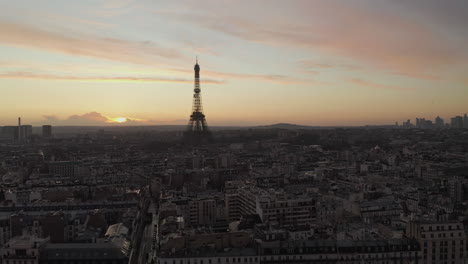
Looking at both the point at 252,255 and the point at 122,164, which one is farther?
the point at 122,164

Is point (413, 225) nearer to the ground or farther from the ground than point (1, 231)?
farther from the ground

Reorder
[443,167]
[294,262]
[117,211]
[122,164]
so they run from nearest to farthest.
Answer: [294,262] < [117,211] < [443,167] < [122,164]

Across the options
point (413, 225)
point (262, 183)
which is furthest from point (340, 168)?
point (413, 225)

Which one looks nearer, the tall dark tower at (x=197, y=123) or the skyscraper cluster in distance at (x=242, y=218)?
the skyscraper cluster in distance at (x=242, y=218)

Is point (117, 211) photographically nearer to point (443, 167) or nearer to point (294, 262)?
point (294, 262)

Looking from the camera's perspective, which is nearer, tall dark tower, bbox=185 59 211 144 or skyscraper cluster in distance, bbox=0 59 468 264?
skyscraper cluster in distance, bbox=0 59 468 264

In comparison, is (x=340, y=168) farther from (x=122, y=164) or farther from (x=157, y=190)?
(x=122, y=164)

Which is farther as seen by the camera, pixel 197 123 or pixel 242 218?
pixel 197 123

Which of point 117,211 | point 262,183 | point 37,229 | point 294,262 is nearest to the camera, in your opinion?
point 294,262
